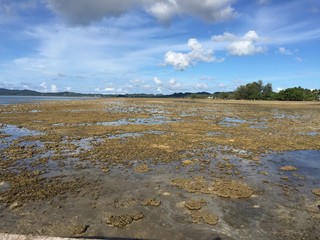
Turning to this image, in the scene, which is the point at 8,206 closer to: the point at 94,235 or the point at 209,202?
the point at 94,235

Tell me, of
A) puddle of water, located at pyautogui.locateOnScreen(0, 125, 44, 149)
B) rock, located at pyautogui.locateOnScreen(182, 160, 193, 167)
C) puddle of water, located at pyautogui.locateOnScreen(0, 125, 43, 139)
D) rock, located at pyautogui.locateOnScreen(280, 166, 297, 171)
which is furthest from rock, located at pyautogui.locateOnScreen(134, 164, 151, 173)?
puddle of water, located at pyautogui.locateOnScreen(0, 125, 43, 139)

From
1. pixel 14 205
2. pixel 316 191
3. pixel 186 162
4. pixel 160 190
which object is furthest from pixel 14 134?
pixel 316 191

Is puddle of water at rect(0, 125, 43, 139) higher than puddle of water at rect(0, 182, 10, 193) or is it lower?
lower

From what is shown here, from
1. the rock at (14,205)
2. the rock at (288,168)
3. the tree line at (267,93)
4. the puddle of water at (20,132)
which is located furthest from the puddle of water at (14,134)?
the tree line at (267,93)

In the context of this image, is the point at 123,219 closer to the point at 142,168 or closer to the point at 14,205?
the point at 14,205

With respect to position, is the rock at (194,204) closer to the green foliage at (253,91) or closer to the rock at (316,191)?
the rock at (316,191)

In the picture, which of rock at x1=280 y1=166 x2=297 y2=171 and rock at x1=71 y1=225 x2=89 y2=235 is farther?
rock at x1=280 y1=166 x2=297 y2=171

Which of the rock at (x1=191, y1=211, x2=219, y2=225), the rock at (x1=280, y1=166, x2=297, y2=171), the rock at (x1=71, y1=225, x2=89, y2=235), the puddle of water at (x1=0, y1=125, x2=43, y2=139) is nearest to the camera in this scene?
the rock at (x1=71, y1=225, x2=89, y2=235)

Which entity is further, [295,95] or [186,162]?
[295,95]

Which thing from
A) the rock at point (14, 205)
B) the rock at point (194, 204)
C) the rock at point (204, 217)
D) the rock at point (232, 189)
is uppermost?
the rock at point (232, 189)

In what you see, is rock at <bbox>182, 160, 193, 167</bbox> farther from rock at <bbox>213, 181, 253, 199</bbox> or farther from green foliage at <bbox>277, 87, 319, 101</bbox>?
green foliage at <bbox>277, 87, 319, 101</bbox>

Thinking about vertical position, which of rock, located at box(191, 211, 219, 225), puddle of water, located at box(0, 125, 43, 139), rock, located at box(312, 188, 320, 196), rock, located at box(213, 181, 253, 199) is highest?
rock, located at box(312, 188, 320, 196)

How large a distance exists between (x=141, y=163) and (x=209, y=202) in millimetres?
5428

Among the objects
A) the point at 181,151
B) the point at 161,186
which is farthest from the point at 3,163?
the point at 181,151
